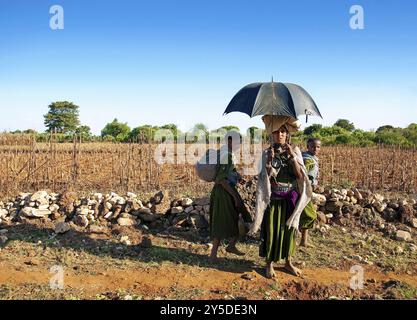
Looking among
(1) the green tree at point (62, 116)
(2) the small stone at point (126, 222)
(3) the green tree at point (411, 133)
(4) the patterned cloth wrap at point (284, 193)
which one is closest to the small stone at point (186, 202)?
(2) the small stone at point (126, 222)

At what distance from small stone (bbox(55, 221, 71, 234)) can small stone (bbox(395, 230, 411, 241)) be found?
482 cm

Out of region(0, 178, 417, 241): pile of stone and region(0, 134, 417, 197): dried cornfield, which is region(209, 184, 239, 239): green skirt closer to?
region(0, 178, 417, 241): pile of stone

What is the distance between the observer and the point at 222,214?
14.0 feet

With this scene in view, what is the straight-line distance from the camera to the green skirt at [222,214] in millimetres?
4270

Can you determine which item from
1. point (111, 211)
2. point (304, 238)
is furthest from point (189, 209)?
point (304, 238)

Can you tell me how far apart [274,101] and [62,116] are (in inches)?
1969

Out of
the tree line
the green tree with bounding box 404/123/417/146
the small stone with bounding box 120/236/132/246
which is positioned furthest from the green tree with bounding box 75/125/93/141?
the green tree with bounding box 404/123/417/146

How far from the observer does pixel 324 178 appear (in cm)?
1113

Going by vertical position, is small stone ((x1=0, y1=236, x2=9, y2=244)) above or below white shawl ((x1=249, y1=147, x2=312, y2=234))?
below

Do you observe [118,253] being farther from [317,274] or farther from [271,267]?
[317,274]

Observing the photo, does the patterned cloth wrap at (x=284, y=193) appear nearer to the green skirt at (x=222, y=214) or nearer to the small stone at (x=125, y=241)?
the green skirt at (x=222, y=214)

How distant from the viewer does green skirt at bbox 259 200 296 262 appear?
3.88 meters

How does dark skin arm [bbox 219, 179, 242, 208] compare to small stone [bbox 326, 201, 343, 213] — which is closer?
dark skin arm [bbox 219, 179, 242, 208]

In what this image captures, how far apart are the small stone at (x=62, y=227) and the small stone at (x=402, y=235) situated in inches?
190
